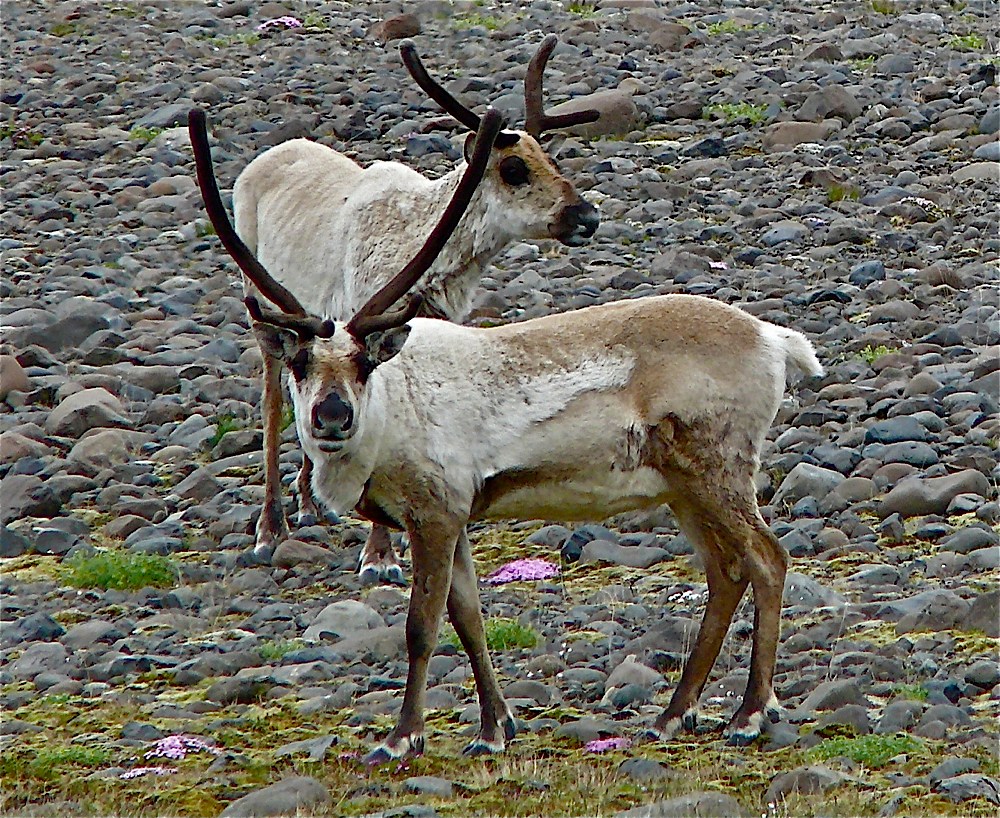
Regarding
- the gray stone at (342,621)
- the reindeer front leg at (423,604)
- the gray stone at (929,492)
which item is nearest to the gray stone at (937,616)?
the gray stone at (929,492)

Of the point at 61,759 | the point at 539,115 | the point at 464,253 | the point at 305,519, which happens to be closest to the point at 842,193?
the point at 539,115

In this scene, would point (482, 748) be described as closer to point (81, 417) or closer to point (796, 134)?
point (81, 417)

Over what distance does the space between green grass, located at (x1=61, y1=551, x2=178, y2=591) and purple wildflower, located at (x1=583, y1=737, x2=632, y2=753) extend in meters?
3.11

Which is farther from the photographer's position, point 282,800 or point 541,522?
point 541,522

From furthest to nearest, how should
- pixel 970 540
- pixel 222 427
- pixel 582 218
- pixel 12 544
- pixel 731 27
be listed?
pixel 731 27
pixel 222 427
pixel 582 218
pixel 12 544
pixel 970 540

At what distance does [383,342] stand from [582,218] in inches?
120

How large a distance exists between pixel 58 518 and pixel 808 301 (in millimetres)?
5470

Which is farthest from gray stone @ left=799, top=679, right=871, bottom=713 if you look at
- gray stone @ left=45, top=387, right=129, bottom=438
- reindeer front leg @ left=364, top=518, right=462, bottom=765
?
gray stone @ left=45, top=387, right=129, bottom=438

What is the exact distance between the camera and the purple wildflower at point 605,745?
21.7 ft

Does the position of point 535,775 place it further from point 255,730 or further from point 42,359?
point 42,359

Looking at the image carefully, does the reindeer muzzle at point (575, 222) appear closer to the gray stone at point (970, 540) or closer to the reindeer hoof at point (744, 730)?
the gray stone at point (970, 540)

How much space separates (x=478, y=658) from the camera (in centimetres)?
679

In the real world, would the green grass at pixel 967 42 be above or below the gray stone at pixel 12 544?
above

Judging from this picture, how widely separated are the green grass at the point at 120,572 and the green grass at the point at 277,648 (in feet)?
3.87
